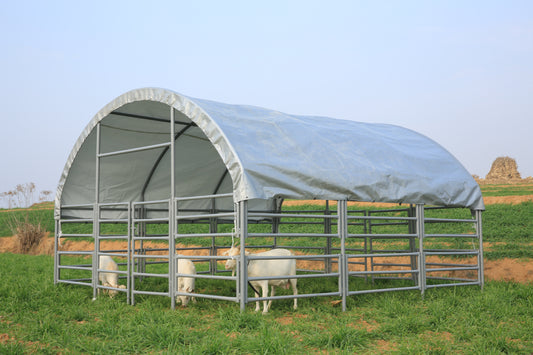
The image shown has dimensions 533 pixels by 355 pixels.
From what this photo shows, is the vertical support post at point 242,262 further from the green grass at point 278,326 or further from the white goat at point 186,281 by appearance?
the white goat at point 186,281

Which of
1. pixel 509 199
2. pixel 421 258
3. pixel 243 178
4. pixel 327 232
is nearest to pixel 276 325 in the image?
pixel 243 178

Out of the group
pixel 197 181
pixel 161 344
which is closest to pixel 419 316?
pixel 161 344

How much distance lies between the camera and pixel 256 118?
992 centimetres

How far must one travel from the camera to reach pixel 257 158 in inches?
337

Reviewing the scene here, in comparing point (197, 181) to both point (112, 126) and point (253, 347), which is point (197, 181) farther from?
point (253, 347)

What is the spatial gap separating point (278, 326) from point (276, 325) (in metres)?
0.17

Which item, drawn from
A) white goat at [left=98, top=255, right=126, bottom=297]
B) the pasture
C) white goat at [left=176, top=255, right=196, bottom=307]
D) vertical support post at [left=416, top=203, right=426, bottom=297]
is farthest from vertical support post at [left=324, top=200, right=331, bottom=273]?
white goat at [left=98, top=255, right=126, bottom=297]

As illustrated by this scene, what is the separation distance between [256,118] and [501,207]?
18272 millimetres

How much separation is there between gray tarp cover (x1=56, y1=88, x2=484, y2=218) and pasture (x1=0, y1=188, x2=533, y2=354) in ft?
6.47

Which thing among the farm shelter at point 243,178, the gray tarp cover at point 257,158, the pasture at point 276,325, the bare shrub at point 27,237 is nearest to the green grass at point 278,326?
the pasture at point 276,325

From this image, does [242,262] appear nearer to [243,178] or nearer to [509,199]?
[243,178]

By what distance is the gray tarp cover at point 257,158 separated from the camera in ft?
28.6

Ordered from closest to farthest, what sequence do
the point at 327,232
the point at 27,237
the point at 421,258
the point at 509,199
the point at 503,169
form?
the point at 421,258, the point at 327,232, the point at 509,199, the point at 27,237, the point at 503,169

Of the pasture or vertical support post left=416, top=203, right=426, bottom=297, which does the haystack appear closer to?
vertical support post left=416, top=203, right=426, bottom=297
